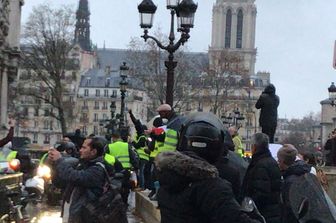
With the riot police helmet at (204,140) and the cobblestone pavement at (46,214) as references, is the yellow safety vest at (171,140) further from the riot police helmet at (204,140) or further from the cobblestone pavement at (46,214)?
the riot police helmet at (204,140)

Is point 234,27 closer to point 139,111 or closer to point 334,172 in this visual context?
point 139,111

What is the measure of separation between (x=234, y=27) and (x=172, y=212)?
157222mm

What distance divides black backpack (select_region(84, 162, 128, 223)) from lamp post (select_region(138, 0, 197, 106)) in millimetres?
7935

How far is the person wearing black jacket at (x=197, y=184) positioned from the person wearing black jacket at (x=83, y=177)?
2.74 meters

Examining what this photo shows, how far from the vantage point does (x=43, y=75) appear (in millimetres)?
68938

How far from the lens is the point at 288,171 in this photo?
7.18 metres

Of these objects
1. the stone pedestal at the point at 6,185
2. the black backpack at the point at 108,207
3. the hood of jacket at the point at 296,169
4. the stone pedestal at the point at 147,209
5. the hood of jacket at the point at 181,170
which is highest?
the hood of jacket at the point at 181,170

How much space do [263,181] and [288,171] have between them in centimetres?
101

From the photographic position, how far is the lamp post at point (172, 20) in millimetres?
15492

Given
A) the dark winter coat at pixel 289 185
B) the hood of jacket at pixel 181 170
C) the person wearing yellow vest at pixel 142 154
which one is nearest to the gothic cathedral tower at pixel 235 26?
the person wearing yellow vest at pixel 142 154

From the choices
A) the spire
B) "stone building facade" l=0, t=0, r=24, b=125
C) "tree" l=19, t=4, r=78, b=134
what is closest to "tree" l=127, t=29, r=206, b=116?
"tree" l=19, t=4, r=78, b=134

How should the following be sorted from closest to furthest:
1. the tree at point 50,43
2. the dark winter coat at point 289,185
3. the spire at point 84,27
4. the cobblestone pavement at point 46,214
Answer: the dark winter coat at point 289,185 → the cobblestone pavement at point 46,214 → the tree at point 50,43 → the spire at point 84,27

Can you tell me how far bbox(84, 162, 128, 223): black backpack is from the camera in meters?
7.58

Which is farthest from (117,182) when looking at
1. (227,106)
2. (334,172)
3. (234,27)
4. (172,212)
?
(234,27)
